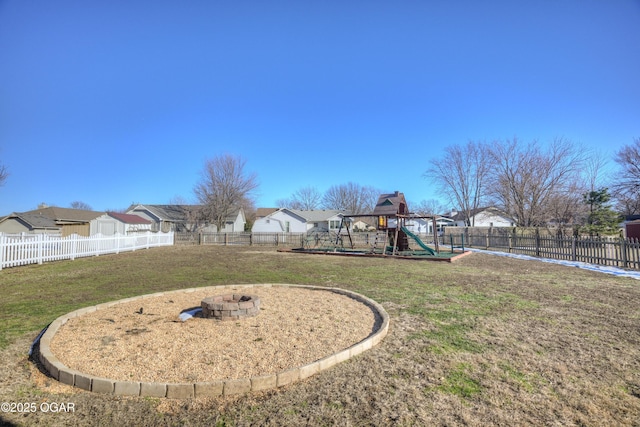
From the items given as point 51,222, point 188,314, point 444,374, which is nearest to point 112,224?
point 51,222

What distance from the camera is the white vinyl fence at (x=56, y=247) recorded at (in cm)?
1146

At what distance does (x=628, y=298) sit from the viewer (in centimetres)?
660

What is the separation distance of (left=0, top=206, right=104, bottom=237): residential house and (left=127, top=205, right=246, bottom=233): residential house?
619 cm

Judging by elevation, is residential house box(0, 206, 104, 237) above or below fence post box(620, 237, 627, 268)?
above

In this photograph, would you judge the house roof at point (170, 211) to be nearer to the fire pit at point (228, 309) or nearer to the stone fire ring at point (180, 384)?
the fire pit at point (228, 309)

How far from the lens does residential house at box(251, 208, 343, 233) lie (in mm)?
46156

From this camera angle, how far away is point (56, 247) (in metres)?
13.9

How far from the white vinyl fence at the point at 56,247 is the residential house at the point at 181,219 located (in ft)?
76.3

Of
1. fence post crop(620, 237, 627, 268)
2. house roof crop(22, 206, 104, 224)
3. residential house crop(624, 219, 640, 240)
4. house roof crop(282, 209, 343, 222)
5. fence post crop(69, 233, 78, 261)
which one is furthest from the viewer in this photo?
house roof crop(282, 209, 343, 222)

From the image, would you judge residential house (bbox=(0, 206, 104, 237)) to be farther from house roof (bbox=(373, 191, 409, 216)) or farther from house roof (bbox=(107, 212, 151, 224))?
house roof (bbox=(373, 191, 409, 216))

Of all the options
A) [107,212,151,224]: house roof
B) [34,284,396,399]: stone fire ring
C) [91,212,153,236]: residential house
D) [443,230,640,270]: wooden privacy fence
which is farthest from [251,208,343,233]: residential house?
[34,284,396,399]: stone fire ring

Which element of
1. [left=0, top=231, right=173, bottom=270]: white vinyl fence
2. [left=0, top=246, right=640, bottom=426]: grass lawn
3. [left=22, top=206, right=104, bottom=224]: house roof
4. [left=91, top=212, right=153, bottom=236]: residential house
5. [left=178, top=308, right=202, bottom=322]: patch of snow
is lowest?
[left=0, top=246, right=640, bottom=426]: grass lawn

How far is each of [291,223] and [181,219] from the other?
624 inches

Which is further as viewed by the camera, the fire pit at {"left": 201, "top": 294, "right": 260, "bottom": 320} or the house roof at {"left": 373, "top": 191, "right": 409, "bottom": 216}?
the house roof at {"left": 373, "top": 191, "right": 409, "bottom": 216}
